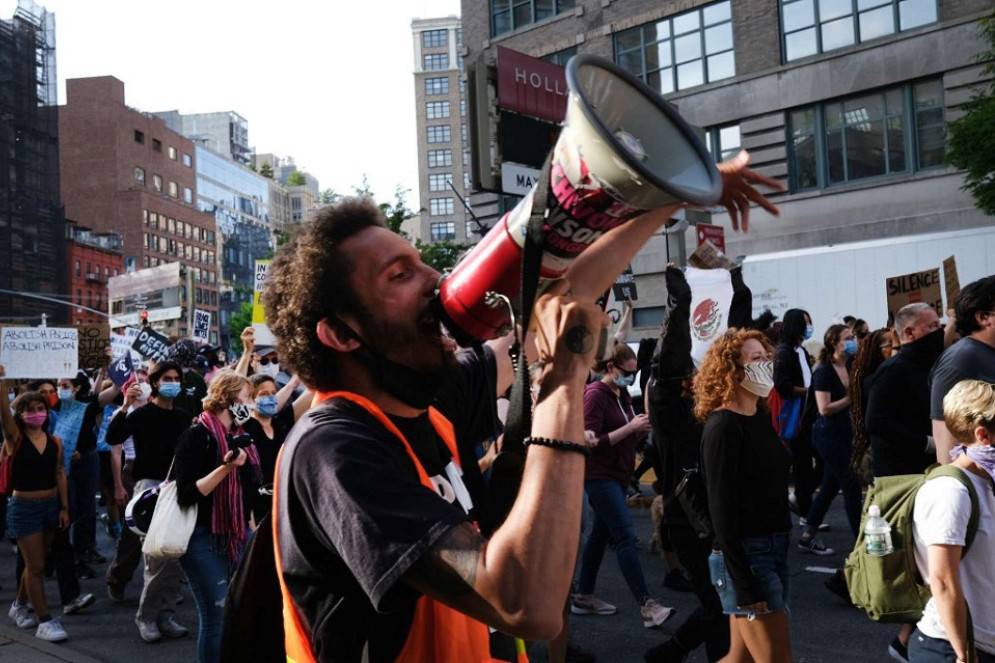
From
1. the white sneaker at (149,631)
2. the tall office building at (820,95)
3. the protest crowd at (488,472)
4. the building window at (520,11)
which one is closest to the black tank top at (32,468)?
the protest crowd at (488,472)

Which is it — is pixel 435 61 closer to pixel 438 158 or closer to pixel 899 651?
pixel 438 158

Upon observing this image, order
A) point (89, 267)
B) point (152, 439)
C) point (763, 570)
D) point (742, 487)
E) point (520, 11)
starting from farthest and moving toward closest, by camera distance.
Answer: point (89, 267) < point (520, 11) < point (152, 439) < point (742, 487) < point (763, 570)

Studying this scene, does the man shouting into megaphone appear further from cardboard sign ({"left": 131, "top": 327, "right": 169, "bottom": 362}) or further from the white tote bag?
cardboard sign ({"left": 131, "top": 327, "right": 169, "bottom": 362})

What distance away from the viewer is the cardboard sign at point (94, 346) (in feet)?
44.4

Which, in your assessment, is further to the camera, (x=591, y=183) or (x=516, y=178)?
(x=516, y=178)

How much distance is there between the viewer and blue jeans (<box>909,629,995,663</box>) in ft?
10.6

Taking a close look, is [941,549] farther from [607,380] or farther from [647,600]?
[607,380]

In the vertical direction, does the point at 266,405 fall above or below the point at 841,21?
below

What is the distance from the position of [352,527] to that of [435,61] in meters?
121

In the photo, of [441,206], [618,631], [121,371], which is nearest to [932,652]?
[618,631]

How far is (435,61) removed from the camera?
11762cm

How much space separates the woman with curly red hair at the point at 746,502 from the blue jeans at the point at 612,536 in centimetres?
205

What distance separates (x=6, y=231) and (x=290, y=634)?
64.5 metres

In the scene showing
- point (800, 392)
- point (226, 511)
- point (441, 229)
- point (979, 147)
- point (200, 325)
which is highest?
point (441, 229)
